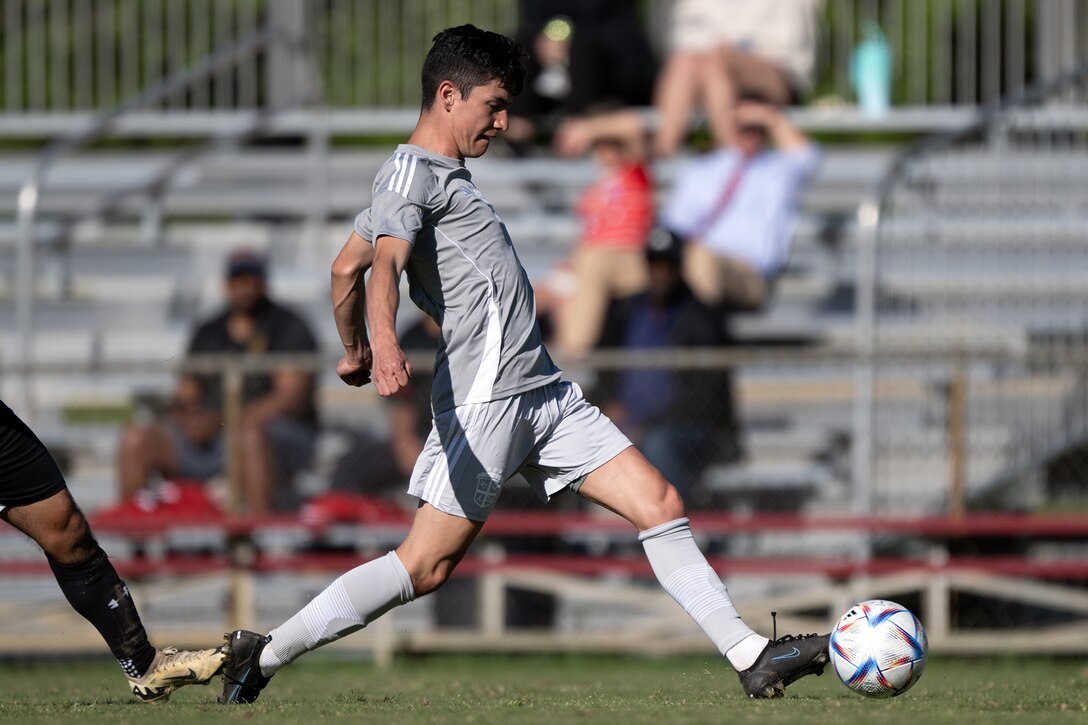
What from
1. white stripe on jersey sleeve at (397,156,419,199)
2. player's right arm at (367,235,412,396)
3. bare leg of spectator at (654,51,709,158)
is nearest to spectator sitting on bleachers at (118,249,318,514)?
bare leg of spectator at (654,51,709,158)

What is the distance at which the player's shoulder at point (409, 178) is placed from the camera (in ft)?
18.0

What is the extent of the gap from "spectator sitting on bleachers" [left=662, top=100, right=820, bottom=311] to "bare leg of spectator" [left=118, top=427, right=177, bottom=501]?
3.63 meters

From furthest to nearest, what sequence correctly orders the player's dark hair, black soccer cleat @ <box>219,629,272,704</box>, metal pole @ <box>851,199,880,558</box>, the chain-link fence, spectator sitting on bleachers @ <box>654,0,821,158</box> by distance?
the chain-link fence < spectator sitting on bleachers @ <box>654,0,821,158</box> < metal pole @ <box>851,199,880,558</box> < black soccer cleat @ <box>219,629,272,704</box> < the player's dark hair

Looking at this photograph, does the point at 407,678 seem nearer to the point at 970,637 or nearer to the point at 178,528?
the point at 178,528

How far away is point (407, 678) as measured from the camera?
30.1ft

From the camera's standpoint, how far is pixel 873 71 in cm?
1381

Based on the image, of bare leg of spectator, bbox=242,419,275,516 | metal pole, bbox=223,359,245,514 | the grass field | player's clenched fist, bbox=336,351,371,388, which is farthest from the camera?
bare leg of spectator, bbox=242,419,275,516

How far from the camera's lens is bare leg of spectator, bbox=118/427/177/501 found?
10.6 meters

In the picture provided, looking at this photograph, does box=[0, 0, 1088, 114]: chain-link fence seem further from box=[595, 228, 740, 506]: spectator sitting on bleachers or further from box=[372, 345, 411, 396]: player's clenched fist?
box=[372, 345, 411, 396]: player's clenched fist

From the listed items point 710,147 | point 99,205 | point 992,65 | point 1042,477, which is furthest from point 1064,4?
point 99,205

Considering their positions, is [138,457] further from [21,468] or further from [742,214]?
[21,468]

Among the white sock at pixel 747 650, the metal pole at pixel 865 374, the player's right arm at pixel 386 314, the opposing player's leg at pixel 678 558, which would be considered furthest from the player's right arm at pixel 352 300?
the metal pole at pixel 865 374

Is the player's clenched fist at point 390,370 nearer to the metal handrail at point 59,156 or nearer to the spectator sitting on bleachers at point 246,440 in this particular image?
the spectator sitting on bleachers at point 246,440

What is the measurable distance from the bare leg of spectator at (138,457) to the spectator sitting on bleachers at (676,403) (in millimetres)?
2795
